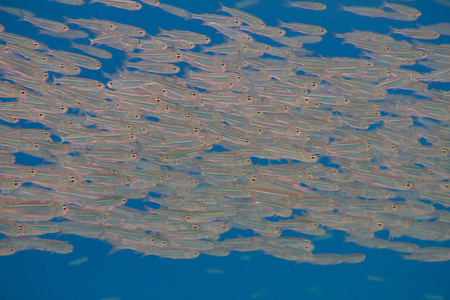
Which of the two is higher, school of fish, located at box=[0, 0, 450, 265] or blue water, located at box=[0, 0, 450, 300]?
school of fish, located at box=[0, 0, 450, 265]

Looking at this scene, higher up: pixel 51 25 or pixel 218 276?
pixel 51 25

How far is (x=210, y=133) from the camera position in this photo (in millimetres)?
4789

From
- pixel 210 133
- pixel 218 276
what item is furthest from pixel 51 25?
pixel 218 276

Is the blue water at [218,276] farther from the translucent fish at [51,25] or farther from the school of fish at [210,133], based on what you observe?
the school of fish at [210,133]

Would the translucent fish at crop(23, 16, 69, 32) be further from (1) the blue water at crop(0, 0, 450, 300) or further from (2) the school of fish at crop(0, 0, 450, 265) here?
(1) the blue water at crop(0, 0, 450, 300)

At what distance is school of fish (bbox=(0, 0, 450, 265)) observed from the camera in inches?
175

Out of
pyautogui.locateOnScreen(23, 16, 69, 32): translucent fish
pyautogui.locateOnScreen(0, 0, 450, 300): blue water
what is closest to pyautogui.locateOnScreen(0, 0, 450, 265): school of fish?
pyautogui.locateOnScreen(23, 16, 69, 32): translucent fish

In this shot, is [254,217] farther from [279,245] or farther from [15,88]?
[15,88]

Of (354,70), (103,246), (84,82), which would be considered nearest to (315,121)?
(354,70)

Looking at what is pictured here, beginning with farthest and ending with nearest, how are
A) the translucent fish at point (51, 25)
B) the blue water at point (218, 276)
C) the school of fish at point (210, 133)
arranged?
the blue water at point (218, 276) → the translucent fish at point (51, 25) → the school of fish at point (210, 133)

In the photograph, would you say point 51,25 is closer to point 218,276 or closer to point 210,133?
point 210,133

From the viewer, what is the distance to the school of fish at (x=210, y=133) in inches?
175

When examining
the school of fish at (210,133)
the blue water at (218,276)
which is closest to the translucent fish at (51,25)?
the school of fish at (210,133)

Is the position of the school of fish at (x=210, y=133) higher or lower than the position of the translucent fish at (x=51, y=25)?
lower
